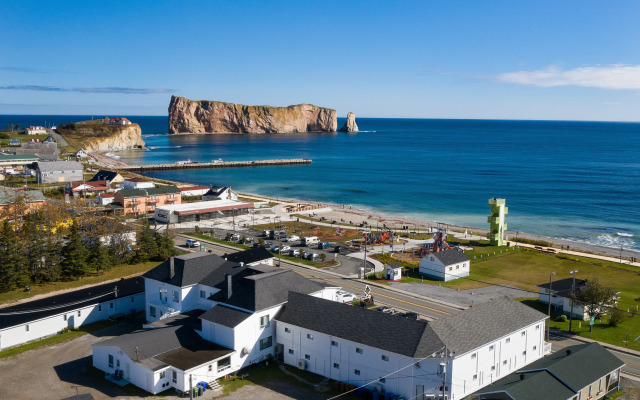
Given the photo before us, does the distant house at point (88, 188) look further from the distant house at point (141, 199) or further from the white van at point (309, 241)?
the white van at point (309, 241)

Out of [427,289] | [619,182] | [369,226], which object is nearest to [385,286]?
[427,289]

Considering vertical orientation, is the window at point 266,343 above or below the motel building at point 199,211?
below

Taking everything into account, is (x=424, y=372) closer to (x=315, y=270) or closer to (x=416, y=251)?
(x=315, y=270)

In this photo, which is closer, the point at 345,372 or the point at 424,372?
the point at 424,372

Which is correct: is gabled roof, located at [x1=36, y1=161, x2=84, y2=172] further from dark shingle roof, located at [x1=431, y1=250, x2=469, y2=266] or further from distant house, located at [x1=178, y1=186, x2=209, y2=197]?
dark shingle roof, located at [x1=431, y1=250, x2=469, y2=266]

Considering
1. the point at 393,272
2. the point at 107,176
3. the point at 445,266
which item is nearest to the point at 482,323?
the point at 393,272

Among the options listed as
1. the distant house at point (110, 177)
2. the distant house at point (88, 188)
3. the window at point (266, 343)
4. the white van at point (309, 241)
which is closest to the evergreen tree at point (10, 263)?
the window at point (266, 343)

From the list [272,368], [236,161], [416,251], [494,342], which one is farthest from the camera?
[236,161]

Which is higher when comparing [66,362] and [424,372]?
[424,372]
